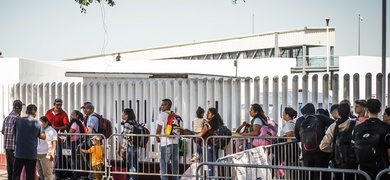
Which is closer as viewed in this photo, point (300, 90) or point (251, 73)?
point (300, 90)

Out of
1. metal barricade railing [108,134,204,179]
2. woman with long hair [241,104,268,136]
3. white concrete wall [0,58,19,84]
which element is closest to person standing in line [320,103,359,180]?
woman with long hair [241,104,268,136]

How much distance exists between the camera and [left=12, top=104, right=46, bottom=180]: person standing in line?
12.4 meters

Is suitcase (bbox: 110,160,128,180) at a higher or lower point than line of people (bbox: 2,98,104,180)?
lower

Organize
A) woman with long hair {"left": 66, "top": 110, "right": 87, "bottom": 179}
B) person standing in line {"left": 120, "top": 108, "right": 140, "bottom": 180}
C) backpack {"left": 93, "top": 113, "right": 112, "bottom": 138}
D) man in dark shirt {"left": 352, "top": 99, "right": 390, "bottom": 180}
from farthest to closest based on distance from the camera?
backpack {"left": 93, "top": 113, "right": 112, "bottom": 138} → woman with long hair {"left": 66, "top": 110, "right": 87, "bottom": 179} → person standing in line {"left": 120, "top": 108, "right": 140, "bottom": 180} → man in dark shirt {"left": 352, "top": 99, "right": 390, "bottom": 180}

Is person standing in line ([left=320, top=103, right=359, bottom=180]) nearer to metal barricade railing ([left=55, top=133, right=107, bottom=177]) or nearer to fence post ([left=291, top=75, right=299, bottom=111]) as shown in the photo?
fence post ([left=291, top=75, right=299, bottom=111])

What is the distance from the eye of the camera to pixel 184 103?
15617mm

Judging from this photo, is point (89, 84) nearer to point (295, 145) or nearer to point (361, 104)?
point (295, 145)

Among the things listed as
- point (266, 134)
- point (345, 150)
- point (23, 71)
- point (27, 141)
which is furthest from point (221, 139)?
point (23, 71)

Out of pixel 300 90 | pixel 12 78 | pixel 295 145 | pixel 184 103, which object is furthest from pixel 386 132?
pixel 12 78

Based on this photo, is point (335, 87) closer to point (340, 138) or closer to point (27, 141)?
point (340, 138)

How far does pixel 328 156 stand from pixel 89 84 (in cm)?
764

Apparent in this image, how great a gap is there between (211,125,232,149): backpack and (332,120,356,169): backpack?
4023 mm

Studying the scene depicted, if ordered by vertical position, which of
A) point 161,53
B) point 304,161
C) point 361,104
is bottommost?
point 304,161

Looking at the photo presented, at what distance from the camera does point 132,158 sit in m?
14.6
